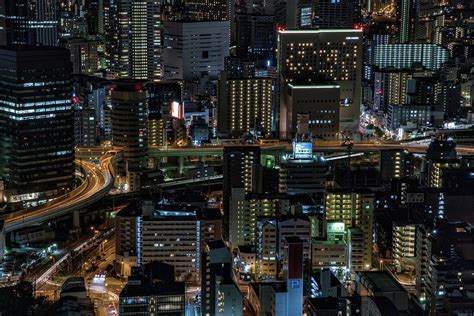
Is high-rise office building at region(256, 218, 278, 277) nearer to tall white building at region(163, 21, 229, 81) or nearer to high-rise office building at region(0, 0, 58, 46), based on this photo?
high-rise office building at region(0, 0, 58, 46)

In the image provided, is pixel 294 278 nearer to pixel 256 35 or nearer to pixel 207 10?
pixel 256 35

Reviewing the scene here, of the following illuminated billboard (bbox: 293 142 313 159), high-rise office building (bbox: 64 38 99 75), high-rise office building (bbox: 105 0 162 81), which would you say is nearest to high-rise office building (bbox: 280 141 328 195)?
illuminated billboard (bbox: 293 142 313 159)

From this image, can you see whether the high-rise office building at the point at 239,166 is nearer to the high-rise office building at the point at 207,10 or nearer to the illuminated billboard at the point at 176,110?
the illuminated billboard at the point at 176,110

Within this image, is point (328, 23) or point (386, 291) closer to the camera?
point (386, 291)

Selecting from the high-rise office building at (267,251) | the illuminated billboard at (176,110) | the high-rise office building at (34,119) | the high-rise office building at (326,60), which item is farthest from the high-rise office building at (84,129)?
the high-rise office building at (267,251)

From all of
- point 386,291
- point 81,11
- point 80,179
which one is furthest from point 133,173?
point 81,11

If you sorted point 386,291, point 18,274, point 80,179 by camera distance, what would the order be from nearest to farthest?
point 386,291, point 18,274, point 80,179

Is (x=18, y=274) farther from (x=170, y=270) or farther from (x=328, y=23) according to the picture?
(x=328, y=23)
